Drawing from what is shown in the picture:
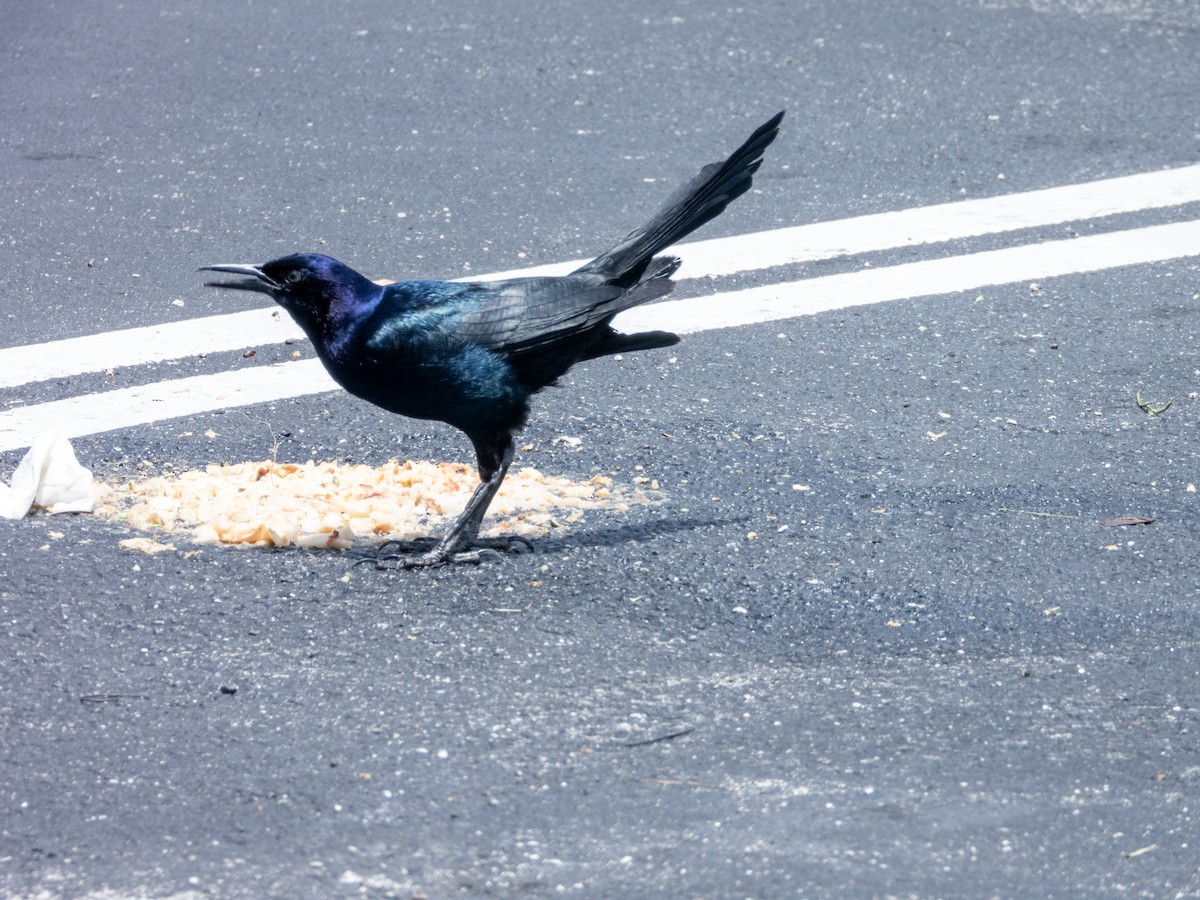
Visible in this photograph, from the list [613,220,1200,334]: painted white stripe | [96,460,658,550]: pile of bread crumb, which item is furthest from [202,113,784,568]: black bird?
[613,220,1200,334]: painted white stripe

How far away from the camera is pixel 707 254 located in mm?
6902

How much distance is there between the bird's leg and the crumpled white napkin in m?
1.01

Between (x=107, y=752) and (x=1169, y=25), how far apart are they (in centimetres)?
848

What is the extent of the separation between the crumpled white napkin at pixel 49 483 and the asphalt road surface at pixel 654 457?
0.09 m

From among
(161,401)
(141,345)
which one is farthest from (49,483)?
(141,345)

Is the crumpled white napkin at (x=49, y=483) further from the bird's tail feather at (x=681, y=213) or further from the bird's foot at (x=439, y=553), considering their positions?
the bird's tail feather at (x=681, y=213)

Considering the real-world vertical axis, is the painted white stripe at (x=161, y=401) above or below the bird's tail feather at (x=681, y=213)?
below

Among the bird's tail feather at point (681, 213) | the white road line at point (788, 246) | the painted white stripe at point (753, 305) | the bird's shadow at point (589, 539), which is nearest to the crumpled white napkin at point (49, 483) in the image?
the painted white stripe at point (753, 305)

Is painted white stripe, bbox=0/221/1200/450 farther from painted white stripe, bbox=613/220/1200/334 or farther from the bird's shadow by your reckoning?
the bird's shadow

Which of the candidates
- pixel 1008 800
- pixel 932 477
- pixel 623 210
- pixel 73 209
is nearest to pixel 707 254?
pixel 623 210

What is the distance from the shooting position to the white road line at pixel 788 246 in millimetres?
5844

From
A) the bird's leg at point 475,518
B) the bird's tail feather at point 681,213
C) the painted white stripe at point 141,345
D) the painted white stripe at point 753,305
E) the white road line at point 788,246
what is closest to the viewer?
the bird's leg at point 475,518

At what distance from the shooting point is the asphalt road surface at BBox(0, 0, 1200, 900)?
10.4 feet

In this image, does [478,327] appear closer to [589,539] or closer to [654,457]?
[589,539]
